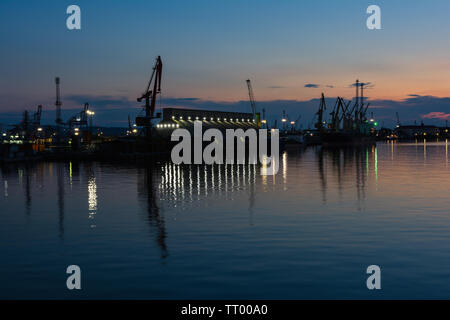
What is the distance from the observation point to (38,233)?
74.1ft

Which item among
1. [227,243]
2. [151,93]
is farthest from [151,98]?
[227,243]

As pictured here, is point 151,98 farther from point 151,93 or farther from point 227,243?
point 227,243

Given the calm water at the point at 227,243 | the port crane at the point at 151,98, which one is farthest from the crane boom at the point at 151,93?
the calm water at the point at 227,243

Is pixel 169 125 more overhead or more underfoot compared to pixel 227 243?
more overhead

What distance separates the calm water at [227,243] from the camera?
14.1 meters

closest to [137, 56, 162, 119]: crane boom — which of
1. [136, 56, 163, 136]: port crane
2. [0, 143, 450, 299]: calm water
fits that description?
[136, 56, 163, 136]: port crane

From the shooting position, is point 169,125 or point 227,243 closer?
point 227,243

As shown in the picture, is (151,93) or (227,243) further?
(151,93)

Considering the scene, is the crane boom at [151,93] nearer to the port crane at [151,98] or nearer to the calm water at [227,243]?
the port crane at [151,98]

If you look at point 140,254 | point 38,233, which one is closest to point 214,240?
point 140,254

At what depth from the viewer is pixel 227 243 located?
1980 centimetres

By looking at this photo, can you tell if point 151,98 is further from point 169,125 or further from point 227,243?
point 227,243
